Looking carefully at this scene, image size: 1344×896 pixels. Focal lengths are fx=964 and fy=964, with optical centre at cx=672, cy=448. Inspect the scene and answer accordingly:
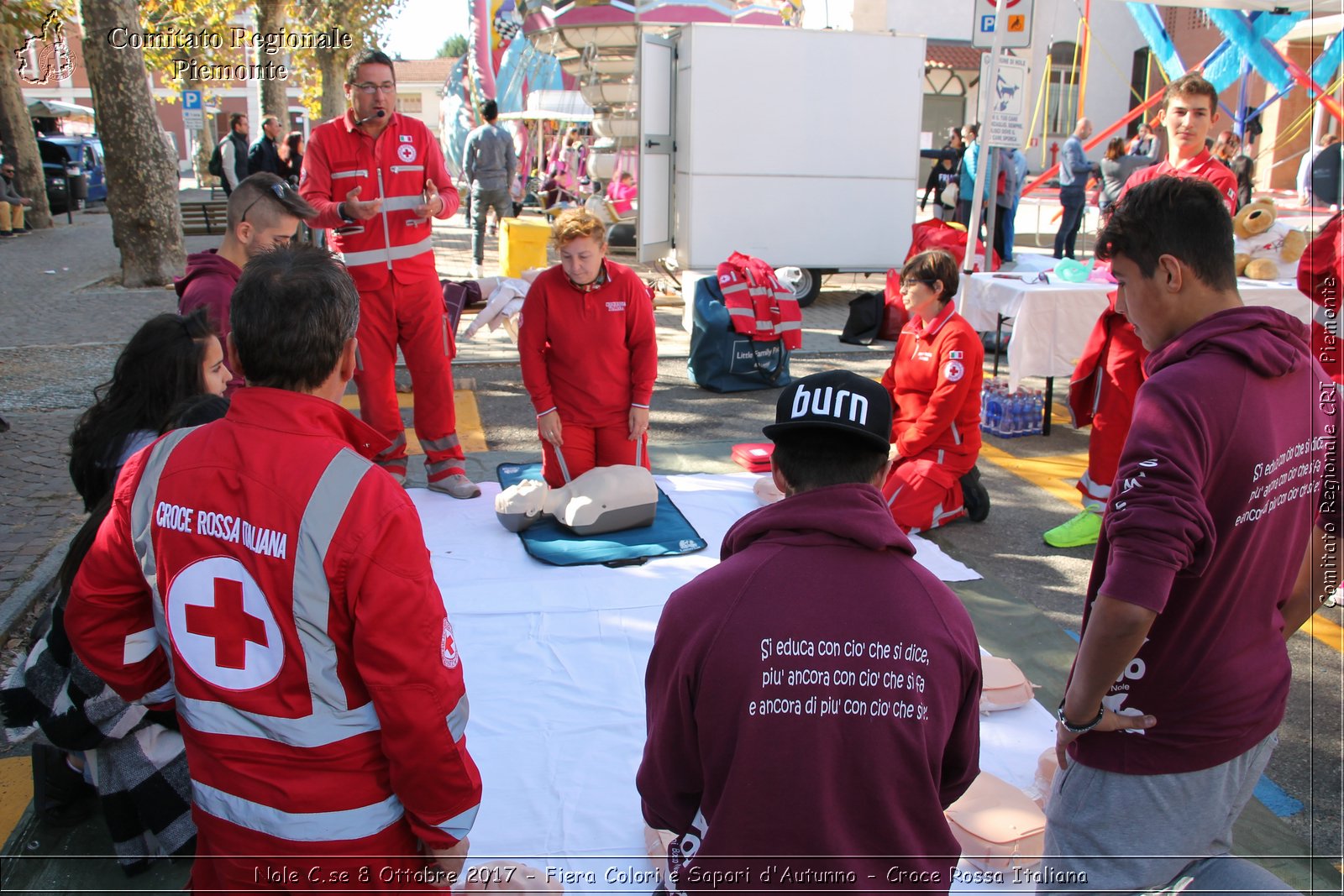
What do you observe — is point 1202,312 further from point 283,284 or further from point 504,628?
point 504,628

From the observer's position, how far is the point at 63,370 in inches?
327

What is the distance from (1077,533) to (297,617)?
14.4ft

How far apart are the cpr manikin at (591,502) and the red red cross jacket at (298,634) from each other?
3.02 metres

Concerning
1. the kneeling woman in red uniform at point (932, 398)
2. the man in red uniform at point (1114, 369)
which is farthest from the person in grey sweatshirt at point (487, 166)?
the man in red uniform at point (1114, 369)

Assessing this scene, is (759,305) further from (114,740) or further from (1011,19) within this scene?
(114,740)

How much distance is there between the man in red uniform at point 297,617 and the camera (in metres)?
1.62

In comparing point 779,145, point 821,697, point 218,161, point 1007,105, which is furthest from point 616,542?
point 218,161

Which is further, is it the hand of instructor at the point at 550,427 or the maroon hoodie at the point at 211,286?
the hand of instructor at the point at 550,427

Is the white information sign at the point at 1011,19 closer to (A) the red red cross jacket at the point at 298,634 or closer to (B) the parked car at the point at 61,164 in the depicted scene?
(A) the red red cross jacket at the point at 298,634

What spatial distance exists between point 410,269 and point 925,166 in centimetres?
2387

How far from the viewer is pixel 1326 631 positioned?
4234 millimetres

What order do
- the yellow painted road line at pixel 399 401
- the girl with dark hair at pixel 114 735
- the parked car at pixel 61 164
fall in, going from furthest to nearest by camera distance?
the parked car at pixel 61 164 < the yellow painted road line at pixel 399 401 < the girl with dark hair at pixel 114 735

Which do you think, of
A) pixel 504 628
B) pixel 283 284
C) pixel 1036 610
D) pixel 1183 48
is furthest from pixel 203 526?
pixel 1183 48

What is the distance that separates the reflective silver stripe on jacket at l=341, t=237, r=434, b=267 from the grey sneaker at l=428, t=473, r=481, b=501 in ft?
4.14
